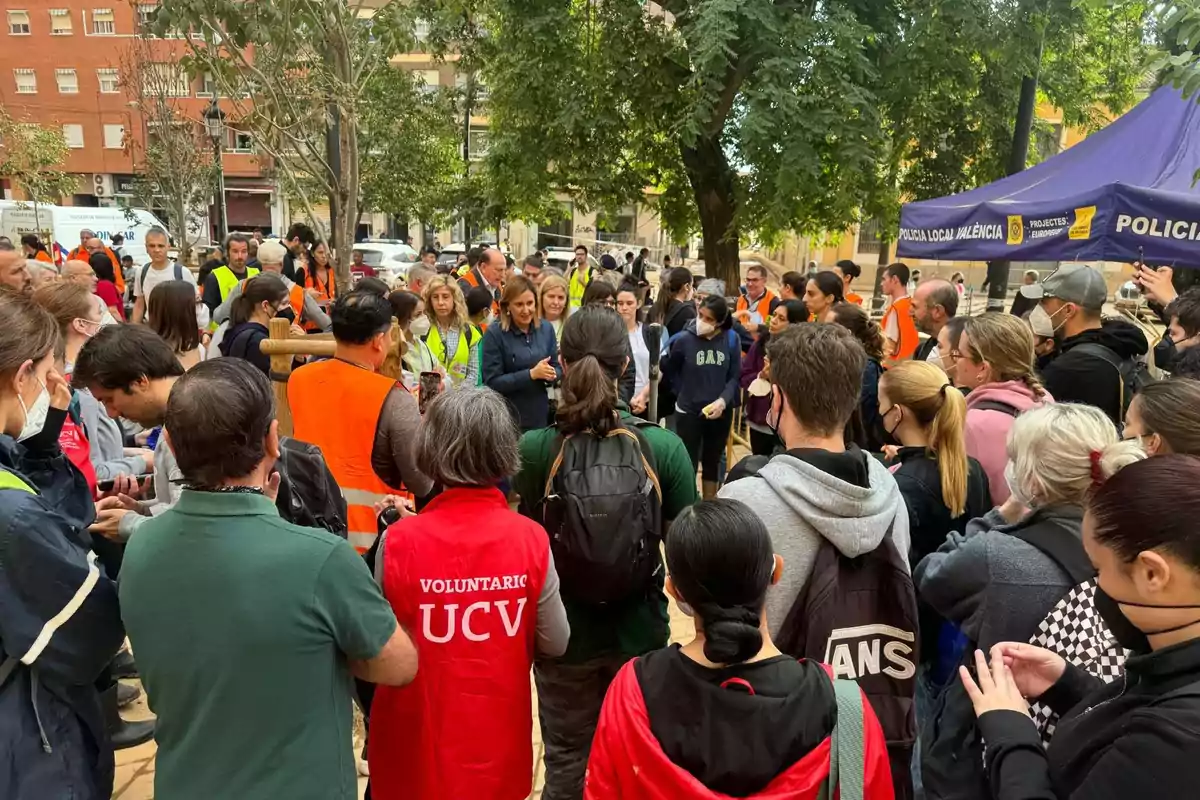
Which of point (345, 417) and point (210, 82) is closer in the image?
point (345, 417)

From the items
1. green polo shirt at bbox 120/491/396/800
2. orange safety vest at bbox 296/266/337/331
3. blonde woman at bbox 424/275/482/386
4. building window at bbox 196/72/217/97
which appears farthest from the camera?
orange safety vest at bbox 296/266/337/331

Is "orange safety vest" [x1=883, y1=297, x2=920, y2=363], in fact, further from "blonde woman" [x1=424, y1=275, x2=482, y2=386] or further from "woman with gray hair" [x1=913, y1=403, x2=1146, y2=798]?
"woman with gray hair" [x1=913, y1=403, x2=1146, y2=798]

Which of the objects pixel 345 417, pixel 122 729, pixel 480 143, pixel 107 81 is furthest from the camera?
pixel 107 81

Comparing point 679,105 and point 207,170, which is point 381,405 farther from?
point 207,170

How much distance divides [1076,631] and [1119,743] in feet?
2.17

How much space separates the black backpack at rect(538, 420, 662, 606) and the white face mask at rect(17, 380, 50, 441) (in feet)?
4.47

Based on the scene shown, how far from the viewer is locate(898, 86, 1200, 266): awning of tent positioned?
4.89m

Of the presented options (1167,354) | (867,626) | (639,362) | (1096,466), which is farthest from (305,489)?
(1167,354)

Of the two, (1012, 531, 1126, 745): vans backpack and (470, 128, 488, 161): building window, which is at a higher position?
(470, 128, 488, 161): building window

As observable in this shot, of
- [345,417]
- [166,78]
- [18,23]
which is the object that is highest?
[18,23]

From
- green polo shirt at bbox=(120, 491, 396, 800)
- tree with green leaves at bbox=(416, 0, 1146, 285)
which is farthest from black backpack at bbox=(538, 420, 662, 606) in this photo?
tree with green leaves at bbox=(416, 0, 1146, 285)

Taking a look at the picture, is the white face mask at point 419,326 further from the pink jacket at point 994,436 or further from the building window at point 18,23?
the building window at point 18,23

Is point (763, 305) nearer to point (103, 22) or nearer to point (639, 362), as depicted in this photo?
point (639, 362)

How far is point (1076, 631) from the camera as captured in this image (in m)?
1.80
